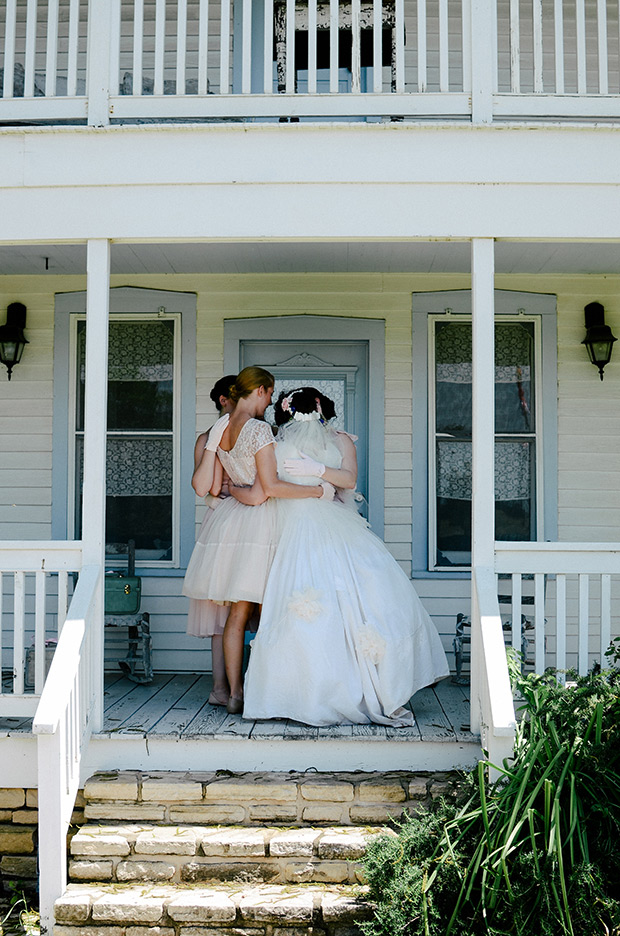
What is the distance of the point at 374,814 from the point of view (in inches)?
155

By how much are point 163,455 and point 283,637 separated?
2.08 meters

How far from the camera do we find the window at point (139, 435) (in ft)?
19.5

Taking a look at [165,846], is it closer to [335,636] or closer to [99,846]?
[99,846]

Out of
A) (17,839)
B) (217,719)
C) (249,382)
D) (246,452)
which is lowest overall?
(17,839)

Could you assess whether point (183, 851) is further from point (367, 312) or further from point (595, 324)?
point (595, 324)

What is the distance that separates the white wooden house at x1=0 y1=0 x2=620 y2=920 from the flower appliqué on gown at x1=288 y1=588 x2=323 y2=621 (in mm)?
624

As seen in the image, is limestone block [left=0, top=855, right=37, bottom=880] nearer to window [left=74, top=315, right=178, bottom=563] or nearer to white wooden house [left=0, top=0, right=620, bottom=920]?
white wooden house [left=0, top=0, right=620, bottom=920]

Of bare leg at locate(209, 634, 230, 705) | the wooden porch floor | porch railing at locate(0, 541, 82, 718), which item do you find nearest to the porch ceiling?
porch railing at locate(0, 541, 82, 718)

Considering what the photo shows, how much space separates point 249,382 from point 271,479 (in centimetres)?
55

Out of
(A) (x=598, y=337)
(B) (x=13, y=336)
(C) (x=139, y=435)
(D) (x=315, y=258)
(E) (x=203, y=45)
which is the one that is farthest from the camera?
(C) (x=139, y=435)

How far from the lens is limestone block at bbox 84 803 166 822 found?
13.0 ft

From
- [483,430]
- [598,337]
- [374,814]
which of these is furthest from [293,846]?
[598,337]

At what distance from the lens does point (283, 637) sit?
4348mm

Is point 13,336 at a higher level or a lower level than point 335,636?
higher
